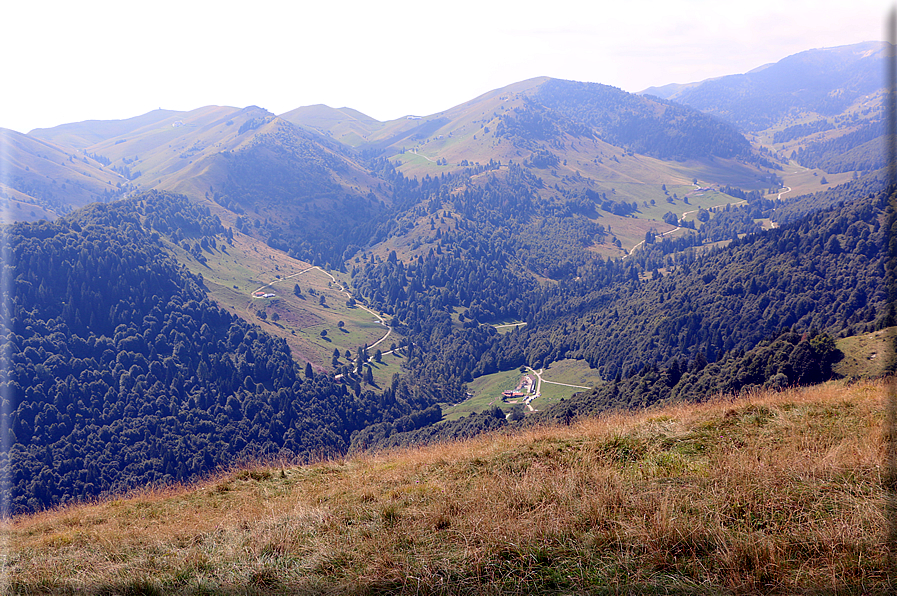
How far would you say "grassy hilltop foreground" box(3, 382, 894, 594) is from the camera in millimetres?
6582

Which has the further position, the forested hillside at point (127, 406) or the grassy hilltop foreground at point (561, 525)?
the forested hillside at point (127, 406)

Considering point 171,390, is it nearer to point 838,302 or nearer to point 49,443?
point 49,443

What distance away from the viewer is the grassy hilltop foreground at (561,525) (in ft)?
21.6

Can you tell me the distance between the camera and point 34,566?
9.95 meters

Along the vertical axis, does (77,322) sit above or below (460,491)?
below

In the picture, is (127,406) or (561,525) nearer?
(561,525)

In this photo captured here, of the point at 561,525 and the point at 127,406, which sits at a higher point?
the point at 561,525

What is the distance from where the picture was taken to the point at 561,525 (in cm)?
781

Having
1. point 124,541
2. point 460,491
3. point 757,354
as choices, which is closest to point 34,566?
point 124,541

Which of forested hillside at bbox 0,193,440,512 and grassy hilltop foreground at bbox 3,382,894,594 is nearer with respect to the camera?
grassy hilltop foreground at bbox 3,382,894,594

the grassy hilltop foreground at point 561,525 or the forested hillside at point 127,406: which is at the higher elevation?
the grassy hilltop foreground at point 561,525

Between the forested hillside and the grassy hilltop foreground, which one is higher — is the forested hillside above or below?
below

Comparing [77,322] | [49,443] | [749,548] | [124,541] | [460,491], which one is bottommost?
[49,443]

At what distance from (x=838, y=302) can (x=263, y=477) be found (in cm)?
21635
